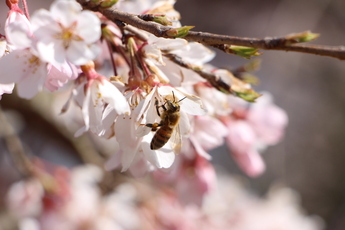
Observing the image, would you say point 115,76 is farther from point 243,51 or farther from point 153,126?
point 243,51

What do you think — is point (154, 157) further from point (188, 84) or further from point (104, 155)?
point (104, 155)

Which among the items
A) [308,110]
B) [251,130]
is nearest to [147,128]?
[251,130]

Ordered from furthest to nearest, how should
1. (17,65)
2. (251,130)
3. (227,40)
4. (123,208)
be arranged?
(123,208) < (251,130) < (17,65) < (227,40)

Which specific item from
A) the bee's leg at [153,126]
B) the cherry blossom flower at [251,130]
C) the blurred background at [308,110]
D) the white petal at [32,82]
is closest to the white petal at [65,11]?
the white petal at [32,82]

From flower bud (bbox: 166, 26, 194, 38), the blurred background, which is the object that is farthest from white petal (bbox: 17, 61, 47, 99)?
the blurred background

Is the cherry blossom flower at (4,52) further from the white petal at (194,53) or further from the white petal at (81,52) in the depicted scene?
the white petal at (194,53)

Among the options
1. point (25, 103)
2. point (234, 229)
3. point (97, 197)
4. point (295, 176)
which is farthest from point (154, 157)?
point (295, 176)
